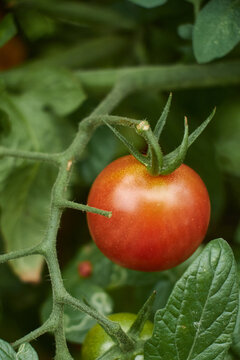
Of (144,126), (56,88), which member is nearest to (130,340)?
(144,126)

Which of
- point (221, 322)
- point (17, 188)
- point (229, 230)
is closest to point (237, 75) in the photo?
point (229, 230)

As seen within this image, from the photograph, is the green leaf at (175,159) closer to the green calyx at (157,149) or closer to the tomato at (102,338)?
the green calyx at (157,149)

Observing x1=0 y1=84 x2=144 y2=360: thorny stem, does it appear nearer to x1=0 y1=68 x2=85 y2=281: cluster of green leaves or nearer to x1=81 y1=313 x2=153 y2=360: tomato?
x1=81 y1=313 x2=153 y2=360: tomato

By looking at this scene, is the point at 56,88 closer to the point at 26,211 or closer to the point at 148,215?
the point at 26,211

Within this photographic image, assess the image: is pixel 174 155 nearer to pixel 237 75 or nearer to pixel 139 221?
pixel 139 221

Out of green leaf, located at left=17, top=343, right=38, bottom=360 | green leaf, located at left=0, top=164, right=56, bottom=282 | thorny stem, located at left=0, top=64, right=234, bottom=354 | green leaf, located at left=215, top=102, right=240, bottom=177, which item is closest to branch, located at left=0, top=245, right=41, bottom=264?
thorny stem, located at left=0, top=64, right=234, bottom=354

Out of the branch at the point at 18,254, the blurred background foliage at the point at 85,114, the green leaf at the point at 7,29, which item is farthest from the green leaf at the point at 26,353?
the green leaf at the point at 7,29
